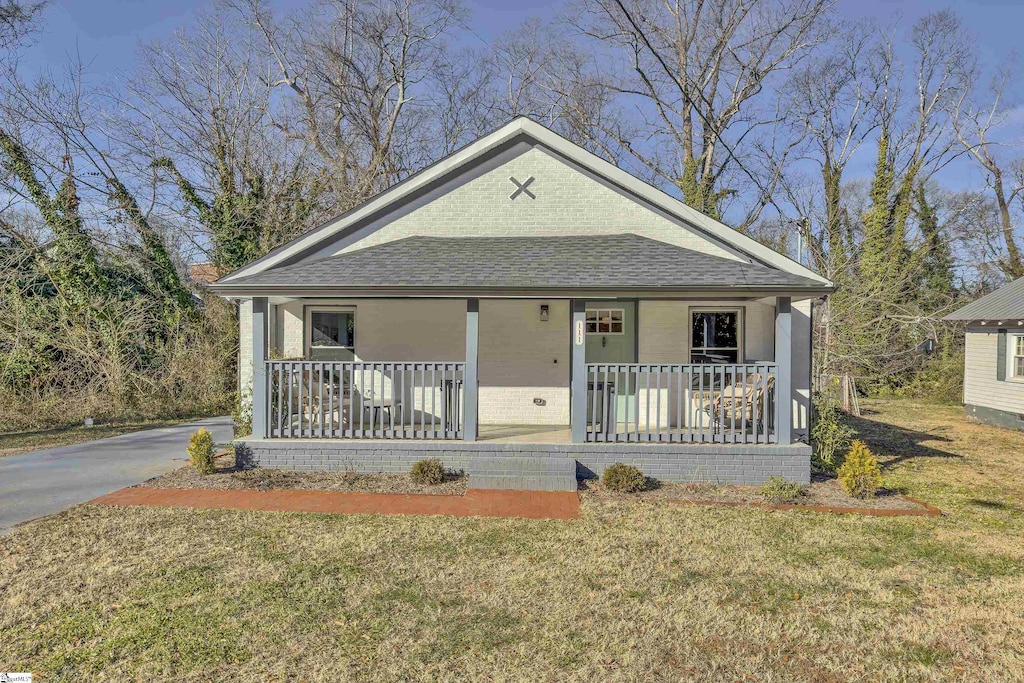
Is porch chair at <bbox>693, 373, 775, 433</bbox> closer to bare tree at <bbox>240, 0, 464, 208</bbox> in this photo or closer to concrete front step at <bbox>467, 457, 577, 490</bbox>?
concrete front step at <bbox>467, 457, 577, 490</bbox>

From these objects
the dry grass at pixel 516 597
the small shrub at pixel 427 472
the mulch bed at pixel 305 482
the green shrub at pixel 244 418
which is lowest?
the dry grass at pixel 516 597

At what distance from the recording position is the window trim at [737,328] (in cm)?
1019

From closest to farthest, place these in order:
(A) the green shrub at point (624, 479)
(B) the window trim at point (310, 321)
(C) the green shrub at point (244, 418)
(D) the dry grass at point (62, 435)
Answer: (A) the green shrub at point (624, 479) → (C) the green shrub at point (244, 418) → (D) the dry grass at point (62, 435) → (B) the window trim at point (310, 321)

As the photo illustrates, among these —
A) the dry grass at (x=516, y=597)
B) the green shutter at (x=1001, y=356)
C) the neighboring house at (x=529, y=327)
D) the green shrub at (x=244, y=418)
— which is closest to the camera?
the dry grass at (x=516, y=597)

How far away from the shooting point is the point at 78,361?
1484 cm

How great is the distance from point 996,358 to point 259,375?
1802 centimetres

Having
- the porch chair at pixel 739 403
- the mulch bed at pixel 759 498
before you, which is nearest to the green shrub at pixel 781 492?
the mulch bed at pixel 759 498

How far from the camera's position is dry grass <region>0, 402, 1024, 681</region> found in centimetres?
375

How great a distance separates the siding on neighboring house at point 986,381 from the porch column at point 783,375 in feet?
35.6

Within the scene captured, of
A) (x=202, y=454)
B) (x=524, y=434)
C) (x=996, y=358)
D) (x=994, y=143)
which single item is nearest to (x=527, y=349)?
(x=524, y=434)

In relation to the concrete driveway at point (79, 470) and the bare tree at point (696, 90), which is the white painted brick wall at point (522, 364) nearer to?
the concrete driveway at point (79, 470)

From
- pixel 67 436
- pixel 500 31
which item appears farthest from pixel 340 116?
pixel 67 436

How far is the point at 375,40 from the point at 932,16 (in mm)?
24730

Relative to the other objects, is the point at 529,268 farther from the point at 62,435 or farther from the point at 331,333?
the point at 62,435
